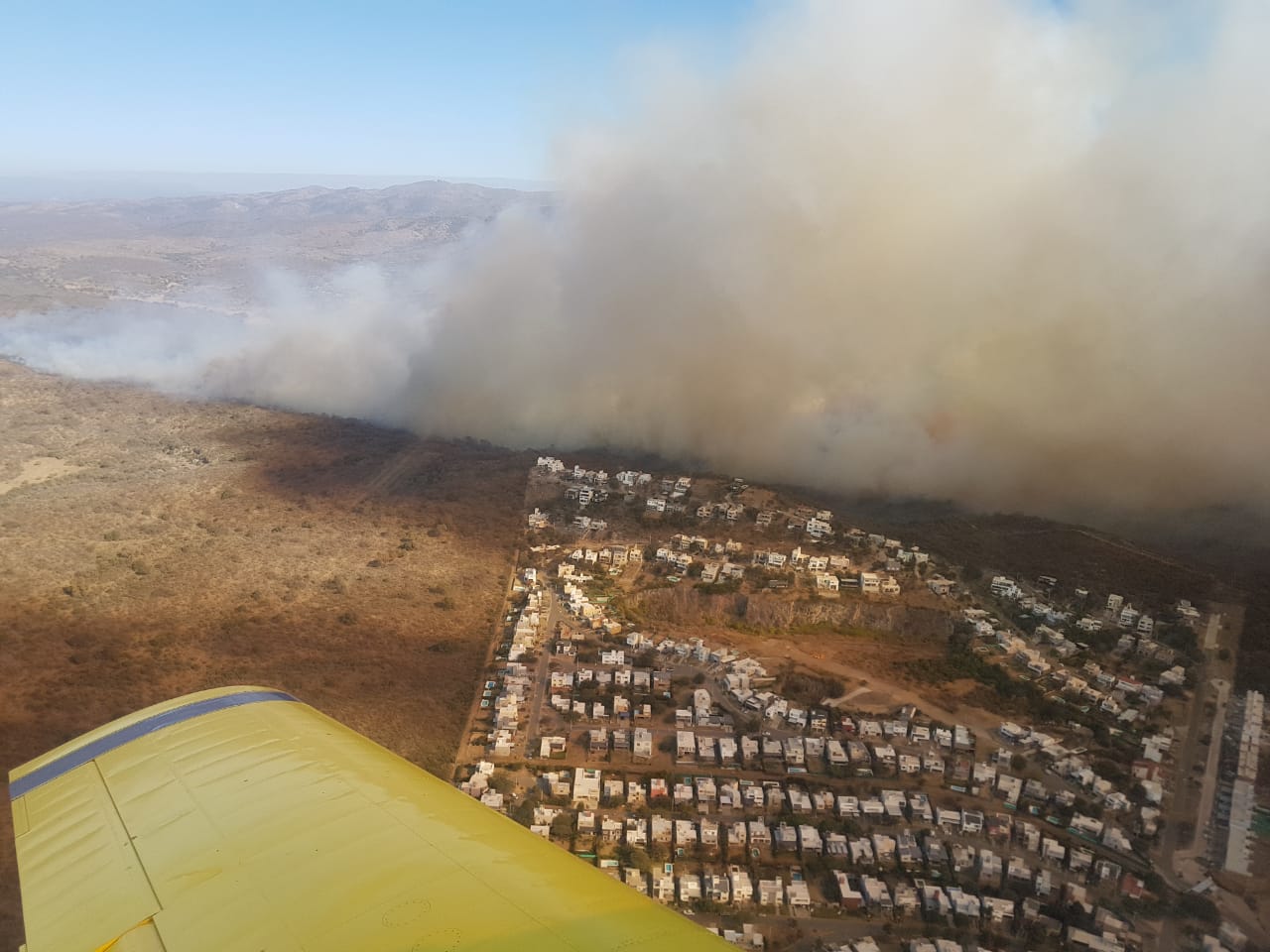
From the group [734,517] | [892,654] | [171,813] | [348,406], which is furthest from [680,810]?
[348,406]

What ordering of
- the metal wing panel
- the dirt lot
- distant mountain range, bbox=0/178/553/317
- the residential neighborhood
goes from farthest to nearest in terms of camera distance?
1. distant mountain range, bbox=0/178/553/317
2. the dirt lot
3. the residential neighborhood
4. the metal wing panel

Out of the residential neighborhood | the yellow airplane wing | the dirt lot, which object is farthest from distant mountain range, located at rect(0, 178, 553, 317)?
the yellow airplane wing

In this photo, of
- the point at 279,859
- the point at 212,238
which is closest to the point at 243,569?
the point at 279,859

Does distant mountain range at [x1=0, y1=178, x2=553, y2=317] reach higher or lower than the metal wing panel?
higher

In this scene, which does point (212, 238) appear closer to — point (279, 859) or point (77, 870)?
point (77, 870)

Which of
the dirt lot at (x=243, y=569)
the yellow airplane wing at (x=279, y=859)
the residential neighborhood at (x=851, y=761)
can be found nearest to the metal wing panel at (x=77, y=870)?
the yellow airplane wing at (x=279, y=859)

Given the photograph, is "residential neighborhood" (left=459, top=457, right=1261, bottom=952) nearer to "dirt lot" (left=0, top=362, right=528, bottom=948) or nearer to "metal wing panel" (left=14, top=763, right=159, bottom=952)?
"dirt lot" (left=0, top=362, right=528, bottom=948)
